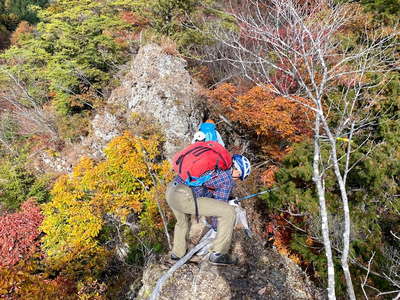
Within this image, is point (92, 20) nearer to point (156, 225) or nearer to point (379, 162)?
point (156, 225)

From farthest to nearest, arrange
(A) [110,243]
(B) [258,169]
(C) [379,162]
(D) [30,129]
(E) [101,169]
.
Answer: (D) [30,129] < (B) [258,169] < (A) [110,243] < (E) [101,169] < (C) [379,162]

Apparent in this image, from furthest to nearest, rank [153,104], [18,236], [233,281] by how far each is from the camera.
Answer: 1. [153,104]
2. [18,236]
3. [233,281]

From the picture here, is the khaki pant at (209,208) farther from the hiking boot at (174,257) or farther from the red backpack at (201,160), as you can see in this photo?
the hiking boot at (174,257)

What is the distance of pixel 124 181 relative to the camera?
31.0ft

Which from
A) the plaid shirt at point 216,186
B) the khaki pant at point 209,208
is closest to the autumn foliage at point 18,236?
the khaki pant at point 209,208

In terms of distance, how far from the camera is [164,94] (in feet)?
38.0

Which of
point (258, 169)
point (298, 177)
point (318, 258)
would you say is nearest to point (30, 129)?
point (258, 169)

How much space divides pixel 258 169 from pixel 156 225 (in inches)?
206

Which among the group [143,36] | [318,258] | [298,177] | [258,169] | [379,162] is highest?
[143,36]

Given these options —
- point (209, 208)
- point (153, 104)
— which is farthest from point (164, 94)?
point (209, 208)

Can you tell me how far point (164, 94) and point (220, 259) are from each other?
9.24m

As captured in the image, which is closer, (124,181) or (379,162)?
(379,162)

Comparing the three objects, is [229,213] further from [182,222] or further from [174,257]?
[174,257]

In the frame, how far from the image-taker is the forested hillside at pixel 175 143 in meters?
6.40
